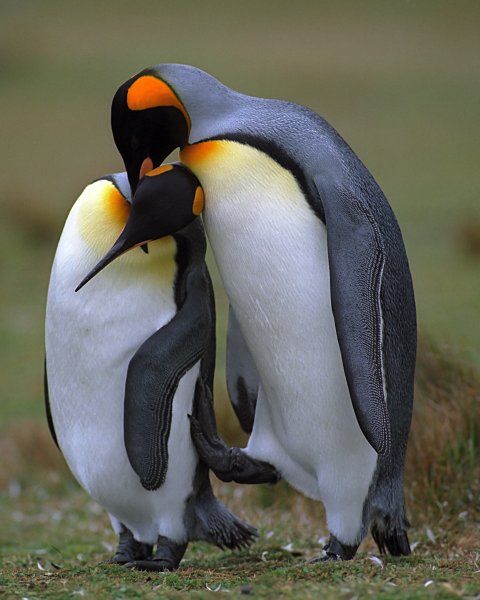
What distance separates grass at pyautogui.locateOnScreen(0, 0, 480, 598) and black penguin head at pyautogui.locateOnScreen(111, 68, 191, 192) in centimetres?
115

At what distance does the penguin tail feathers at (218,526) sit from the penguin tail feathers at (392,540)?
15.7 inches

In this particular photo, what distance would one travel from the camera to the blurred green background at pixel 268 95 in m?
9.30

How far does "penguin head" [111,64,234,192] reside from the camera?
3289 mm

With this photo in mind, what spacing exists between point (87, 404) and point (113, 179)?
2.16 feet

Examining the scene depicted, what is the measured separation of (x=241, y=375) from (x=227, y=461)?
0.38m

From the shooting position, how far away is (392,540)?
3.46m

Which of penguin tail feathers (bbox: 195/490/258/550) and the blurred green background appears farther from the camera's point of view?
the blurred green background

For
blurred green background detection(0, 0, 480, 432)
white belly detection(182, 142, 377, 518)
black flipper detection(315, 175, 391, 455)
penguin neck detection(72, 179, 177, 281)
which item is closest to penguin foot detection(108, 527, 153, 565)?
white belly detection(182, 142, 377, 518)

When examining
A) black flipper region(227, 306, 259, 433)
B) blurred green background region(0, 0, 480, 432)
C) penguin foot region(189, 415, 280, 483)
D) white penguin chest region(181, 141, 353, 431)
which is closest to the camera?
white penguin chest region(181, 141, 353, 431)

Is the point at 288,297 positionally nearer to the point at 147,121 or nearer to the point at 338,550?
the point at 147,121

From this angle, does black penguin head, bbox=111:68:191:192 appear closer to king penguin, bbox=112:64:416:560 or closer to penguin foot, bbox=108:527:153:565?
king penguin, bbox=112:64:416:560

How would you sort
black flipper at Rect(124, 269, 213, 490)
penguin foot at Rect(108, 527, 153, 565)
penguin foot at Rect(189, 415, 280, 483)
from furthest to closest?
penguin foot at Rect(108, 527, 153, 565) → penguin foot at Rect(189, 415, 280, 483) → black flipper at Rect(124, 269, 213, 490)

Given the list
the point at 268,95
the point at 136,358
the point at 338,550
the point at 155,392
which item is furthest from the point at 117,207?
the point at 268,95

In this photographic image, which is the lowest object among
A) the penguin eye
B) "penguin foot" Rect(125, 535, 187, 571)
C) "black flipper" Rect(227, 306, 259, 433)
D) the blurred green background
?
the blurred green background
